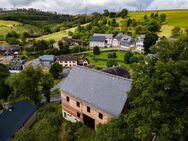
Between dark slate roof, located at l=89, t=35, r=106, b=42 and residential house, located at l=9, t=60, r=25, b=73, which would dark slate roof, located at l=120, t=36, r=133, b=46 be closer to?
dark slate roof, located at l=89, t=35, r=106, b=42

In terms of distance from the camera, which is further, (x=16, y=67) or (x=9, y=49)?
(x=9, y=49)

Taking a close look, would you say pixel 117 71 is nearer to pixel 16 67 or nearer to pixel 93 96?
pixel 93 96

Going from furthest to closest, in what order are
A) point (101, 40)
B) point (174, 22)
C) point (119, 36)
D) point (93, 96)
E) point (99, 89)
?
point (174, 22) → point (119, 36) → point (101, 40) → point (93, 96) → point (99, 89)

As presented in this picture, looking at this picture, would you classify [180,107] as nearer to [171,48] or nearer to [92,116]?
[171,48]

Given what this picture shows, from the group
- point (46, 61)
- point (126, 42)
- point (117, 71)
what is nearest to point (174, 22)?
point (126, 42)

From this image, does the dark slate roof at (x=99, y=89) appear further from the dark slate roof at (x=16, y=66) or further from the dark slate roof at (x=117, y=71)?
the dark slate roof at (x=16, y=66)

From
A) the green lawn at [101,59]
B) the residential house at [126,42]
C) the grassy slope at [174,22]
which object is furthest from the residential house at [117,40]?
the grassy slope at [174,22]

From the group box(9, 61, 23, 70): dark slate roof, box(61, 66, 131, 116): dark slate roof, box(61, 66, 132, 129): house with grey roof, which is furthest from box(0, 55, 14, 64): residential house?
box(61, 66, 131, 116): dark slate roof
